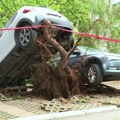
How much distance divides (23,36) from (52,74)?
1672 mm

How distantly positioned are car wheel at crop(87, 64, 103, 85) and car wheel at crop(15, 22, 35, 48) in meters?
3.28

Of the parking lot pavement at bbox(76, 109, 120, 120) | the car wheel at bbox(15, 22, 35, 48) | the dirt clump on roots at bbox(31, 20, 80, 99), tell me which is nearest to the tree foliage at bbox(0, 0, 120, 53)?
the dirt clump on roots at bbox(31, 20, 80, 99)

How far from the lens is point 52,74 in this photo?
1108 centimetres

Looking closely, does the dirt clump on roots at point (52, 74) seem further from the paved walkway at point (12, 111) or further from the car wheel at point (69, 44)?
the paved walkway at point (12, 111)

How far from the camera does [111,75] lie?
41.9ft

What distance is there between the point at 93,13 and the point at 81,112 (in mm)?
15674

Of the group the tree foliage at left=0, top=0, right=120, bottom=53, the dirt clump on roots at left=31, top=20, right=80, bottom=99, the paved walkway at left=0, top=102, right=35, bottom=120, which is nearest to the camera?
the paved walkway at left=0, top=102, right=35, bottom=120

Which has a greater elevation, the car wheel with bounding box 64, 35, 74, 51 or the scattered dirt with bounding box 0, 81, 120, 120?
the car wheel with bounding box 64, 35, 74, 51

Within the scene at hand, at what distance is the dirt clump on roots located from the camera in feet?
34.1

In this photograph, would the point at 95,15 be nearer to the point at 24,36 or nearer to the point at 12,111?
the point at 24,36

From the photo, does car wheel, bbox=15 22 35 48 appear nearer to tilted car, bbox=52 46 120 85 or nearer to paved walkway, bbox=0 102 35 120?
paved walkway, bbox=0 102 35 120

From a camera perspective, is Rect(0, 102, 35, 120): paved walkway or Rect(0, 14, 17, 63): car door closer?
Rect(0, 102, 35, 120): paved walkway

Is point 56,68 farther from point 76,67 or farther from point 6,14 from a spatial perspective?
point 6,14

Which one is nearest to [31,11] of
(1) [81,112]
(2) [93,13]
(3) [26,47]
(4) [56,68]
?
(3) [26,47]
